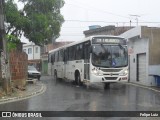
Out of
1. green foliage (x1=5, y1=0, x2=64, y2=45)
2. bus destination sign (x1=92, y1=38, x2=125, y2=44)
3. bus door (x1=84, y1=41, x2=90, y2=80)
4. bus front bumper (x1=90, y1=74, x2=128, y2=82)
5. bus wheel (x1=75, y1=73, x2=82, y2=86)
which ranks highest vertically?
green foliage (x1=5, y1=0, x2=64, y2=45)

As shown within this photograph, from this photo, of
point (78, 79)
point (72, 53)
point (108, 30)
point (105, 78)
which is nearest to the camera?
point (105, 78)

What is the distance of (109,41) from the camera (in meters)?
24.9

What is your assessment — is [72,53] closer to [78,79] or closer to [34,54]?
[78,79]

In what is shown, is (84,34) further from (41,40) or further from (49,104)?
(49,104)

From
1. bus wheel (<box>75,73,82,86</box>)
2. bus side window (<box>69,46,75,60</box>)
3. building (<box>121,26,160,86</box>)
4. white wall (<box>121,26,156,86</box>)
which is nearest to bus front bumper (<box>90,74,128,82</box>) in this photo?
bus wheel (<box>75,73,82,86</box>)

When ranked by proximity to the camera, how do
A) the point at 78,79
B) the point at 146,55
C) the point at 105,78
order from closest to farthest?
the point at 105,78 → the point at 78,79 → the point at 146,55

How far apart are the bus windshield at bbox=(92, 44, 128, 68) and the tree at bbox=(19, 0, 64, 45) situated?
10.2 meters

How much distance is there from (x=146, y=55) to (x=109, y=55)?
28.7 ft

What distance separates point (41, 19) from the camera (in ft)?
111

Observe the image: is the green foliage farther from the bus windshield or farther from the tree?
the bus windshield

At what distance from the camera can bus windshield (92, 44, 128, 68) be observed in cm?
2458

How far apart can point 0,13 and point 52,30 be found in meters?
15.8

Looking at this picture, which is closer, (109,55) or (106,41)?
(109,55)

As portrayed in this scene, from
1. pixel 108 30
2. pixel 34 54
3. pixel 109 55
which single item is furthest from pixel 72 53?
pixel 34 54
